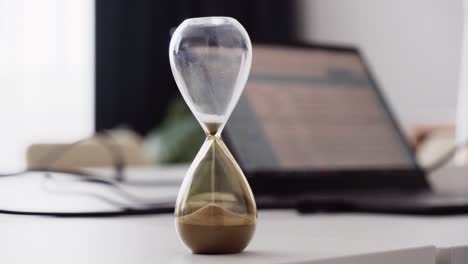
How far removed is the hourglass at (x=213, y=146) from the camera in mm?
418

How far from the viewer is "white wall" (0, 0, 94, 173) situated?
12.1 ft

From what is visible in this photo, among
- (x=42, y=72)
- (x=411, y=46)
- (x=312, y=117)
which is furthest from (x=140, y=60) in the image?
(x=312, y=117)

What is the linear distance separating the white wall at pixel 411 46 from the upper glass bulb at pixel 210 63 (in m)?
3.34

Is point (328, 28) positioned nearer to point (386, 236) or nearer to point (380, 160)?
point (380, 160)

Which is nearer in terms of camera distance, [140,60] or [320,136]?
[320,136]

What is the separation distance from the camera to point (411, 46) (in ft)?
13.0

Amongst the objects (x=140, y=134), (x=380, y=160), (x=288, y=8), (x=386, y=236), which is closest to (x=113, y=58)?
(x=140, y=134)

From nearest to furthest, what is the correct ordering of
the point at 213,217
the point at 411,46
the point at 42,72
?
the point at 213,217, the point at 42,72, the point at 411,46

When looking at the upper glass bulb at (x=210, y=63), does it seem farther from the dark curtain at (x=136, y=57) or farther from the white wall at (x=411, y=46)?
the dark curtain at (x=136, y=57)

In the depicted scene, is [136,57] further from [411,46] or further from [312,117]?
[312,117]

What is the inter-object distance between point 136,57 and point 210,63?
13.1 ft

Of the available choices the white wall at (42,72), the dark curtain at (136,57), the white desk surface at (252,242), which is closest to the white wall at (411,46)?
the dark curtain at (136,57)

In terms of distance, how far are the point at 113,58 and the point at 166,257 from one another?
12.8 ft

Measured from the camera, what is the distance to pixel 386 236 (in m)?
0.51
